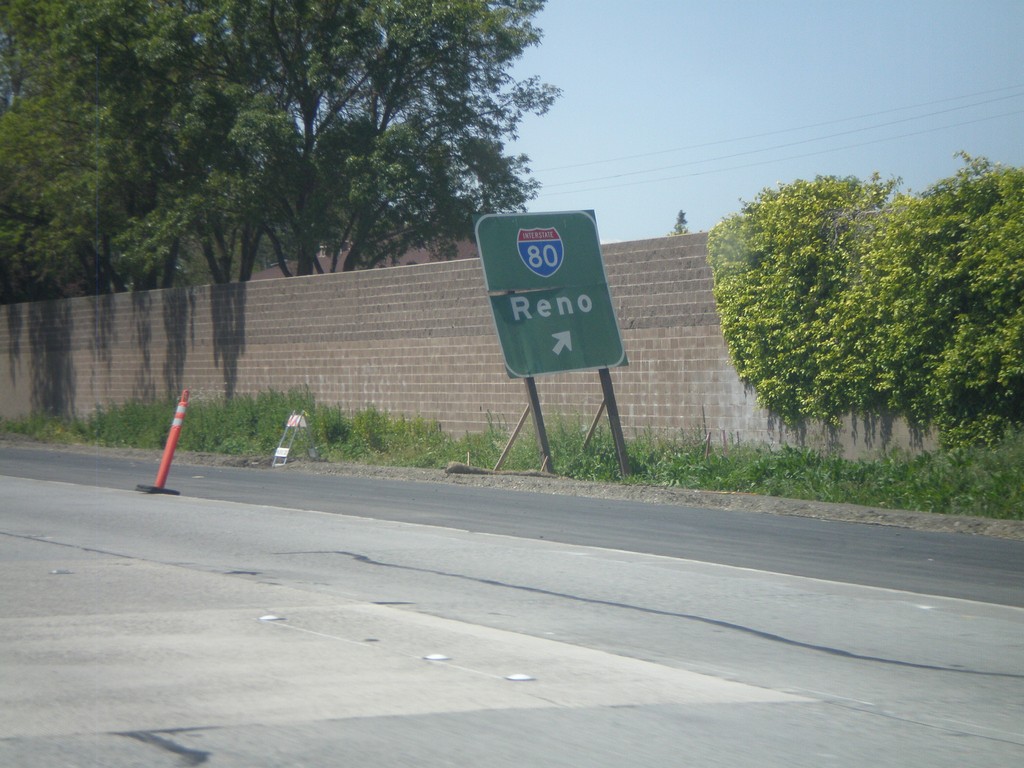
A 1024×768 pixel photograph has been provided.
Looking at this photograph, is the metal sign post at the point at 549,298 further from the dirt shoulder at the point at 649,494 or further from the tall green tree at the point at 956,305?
the tall green tree at the point at 956,305

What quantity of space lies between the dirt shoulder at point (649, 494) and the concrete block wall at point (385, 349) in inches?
85.0

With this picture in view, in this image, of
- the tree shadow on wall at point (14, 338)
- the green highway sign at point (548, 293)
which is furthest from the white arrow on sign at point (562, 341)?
the tree shadow on wall at point (14, 338)

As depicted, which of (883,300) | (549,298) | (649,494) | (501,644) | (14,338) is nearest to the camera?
(501,644)

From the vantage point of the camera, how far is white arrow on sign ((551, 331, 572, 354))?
19.2 metres

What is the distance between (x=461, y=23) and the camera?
30203mm

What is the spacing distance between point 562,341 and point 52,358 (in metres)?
23.3

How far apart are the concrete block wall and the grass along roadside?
16.5 inches

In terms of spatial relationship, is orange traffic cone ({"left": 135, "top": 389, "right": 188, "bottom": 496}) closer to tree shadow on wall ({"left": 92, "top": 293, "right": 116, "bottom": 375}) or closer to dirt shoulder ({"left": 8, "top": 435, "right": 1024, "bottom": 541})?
dirt shoulder ({"left": 8, "top": 435, "right": 1024, "bottom": 541})

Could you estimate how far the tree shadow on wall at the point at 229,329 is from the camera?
29359mm

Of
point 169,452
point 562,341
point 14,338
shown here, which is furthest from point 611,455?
point 14,338

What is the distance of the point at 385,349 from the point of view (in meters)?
25.3

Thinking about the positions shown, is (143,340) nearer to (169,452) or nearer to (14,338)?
(14,338)

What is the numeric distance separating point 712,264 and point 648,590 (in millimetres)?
10124

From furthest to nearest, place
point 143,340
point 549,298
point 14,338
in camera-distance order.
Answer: point 14,338 → point 143,340 → point 549,298
